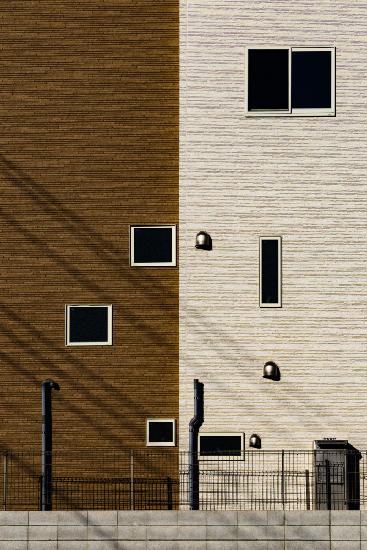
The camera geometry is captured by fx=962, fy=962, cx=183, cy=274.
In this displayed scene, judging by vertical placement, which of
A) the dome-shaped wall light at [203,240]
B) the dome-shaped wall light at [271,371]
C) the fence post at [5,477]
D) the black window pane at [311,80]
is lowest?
the fence post at [5,477]

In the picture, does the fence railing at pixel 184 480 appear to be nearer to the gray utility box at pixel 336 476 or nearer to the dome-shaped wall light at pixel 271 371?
the gray utility box at pixel 336 476

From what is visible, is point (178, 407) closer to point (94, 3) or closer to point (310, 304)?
point (310, 304)

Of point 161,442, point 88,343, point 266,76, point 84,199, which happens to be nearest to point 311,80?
point 266,76

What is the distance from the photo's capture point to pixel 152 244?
20.8 metres

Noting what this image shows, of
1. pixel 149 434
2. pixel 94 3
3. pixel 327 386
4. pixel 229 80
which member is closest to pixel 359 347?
pixel 327 386

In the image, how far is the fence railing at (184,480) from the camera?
60.2 ft

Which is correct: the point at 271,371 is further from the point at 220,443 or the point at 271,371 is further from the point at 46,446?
the point at 46,446

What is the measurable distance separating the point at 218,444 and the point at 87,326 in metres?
3.78

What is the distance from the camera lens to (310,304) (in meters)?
20.0

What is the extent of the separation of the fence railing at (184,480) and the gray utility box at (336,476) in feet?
0.06

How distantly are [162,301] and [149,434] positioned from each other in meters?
2.85

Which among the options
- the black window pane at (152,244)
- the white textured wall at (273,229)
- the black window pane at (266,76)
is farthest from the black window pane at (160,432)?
the black window pane at (266,76)

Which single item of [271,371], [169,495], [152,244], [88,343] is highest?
[152,244]

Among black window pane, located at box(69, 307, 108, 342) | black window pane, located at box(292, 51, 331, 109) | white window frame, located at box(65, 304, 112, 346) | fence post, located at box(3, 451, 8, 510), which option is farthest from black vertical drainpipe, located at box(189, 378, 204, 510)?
black window pane, located at box(292, 51, 331, 109)
